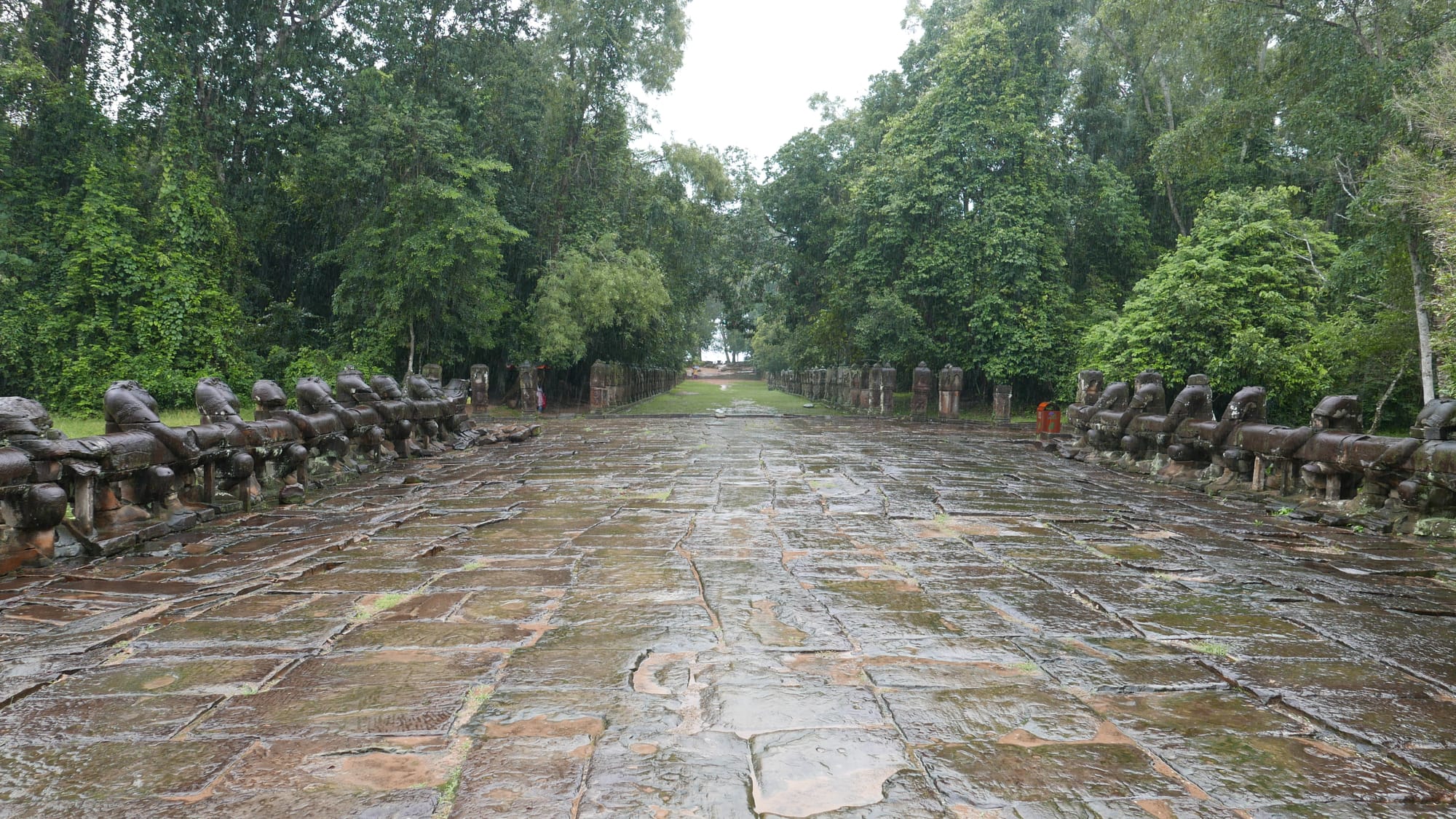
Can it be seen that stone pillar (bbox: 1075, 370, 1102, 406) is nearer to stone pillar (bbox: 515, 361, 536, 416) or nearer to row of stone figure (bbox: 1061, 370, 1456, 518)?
row of stone figure (bbox: 1061, 370, 1456, 518)

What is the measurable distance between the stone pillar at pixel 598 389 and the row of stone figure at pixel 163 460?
12864 millimetres

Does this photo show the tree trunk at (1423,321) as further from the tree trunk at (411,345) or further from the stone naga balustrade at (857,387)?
the tree trunk at (411,345)

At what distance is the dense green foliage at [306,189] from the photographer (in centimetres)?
1878

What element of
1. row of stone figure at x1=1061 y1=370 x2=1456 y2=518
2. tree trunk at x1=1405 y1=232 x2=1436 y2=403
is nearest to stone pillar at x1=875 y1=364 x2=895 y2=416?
row of stone figure at x1=1061 y1=370 x2=1456 y2=518

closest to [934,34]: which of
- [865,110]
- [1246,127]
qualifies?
[865,110]

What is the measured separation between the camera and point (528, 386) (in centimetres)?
2392

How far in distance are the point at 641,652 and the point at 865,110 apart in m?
26.9

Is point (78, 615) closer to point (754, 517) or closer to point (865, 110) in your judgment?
point (754, 517)

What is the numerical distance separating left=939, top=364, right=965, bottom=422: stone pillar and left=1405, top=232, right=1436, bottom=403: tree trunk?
9.45m

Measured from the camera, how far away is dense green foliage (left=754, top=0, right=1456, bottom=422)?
45.0ft

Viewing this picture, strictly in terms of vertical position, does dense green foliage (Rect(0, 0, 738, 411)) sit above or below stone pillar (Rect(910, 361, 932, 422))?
above

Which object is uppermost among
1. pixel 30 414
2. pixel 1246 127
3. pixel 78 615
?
pixel 1246 127

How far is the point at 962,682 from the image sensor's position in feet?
10.2

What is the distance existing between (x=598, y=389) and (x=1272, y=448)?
18.2 meters
